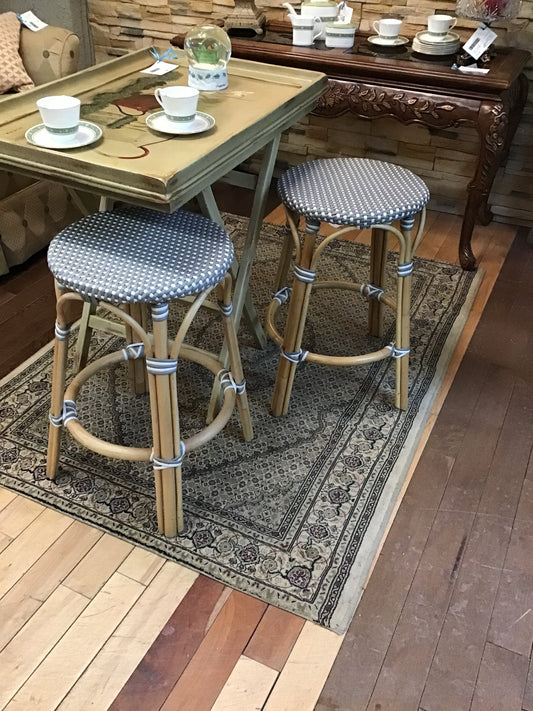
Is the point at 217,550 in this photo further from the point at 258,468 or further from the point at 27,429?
the point at 27,429

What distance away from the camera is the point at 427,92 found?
8.01 feet

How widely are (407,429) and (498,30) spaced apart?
1861 millimetres

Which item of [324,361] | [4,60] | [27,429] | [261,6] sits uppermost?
[261,6]

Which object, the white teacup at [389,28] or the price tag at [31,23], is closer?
the white teacup at [389,28]

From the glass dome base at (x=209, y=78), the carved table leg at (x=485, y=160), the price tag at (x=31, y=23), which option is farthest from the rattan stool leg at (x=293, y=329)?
the price tag at (x=31, y=23)

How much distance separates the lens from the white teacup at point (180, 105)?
1477mm

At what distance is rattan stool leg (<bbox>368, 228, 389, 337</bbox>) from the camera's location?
2.08 metres

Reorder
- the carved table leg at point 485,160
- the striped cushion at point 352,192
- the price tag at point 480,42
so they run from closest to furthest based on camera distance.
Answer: the striped cushion at point 352,192 → the carved table leg at point 485,160 → the price tag at point 480,42

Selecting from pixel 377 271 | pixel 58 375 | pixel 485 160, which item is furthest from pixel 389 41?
pixel 58 375

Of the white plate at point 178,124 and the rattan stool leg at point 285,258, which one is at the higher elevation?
the white plate at point 178,124

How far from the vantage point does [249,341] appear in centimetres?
232

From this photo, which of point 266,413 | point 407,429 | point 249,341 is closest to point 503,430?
point 407,429

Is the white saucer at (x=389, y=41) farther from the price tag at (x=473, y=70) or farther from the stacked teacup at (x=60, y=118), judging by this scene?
the stacked teacup at (x=60, y=118)

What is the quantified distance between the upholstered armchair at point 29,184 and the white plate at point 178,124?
1.23 m
